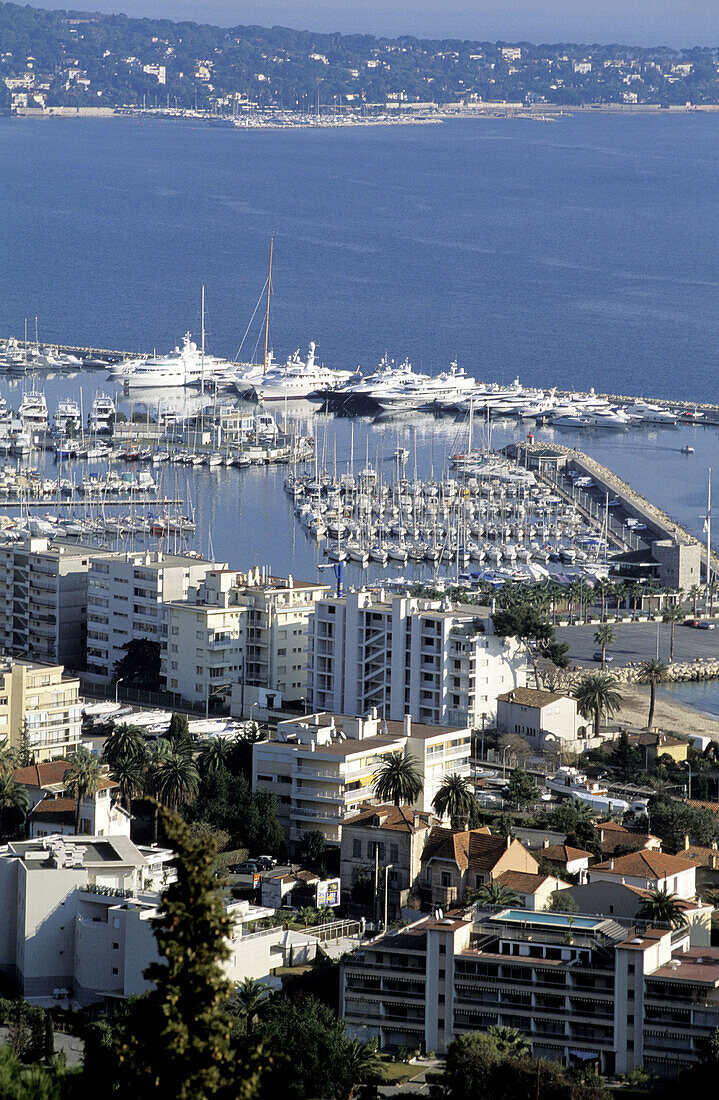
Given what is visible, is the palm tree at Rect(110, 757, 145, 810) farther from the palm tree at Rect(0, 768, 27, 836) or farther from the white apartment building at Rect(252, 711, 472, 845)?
the white apartment building at Rect(252, 711, 472, 845)

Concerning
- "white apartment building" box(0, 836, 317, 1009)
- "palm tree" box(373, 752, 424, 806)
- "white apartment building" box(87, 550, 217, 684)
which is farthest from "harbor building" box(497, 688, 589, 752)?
"white apartment building" box(0, 836, 317, 1009)

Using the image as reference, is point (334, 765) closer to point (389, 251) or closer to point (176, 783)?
point (176, 783)

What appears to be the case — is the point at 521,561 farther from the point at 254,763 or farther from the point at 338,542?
the point at 254,763

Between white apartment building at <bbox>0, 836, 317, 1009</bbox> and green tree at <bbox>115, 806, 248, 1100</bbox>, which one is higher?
green tree at <bbox>115, 806, 248, 1100</bbox>

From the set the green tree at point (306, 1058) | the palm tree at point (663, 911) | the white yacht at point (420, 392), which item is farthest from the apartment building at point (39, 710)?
the white yacht at point (420, 392)

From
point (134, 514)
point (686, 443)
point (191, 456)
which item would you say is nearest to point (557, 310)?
point (686, 443)

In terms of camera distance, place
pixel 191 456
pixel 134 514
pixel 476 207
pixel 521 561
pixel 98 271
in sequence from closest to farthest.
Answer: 1. pixel 521 561
2. pixel 134 514
3. pixel 191 456
4. pixel 98 271
5. pixel 476 207
